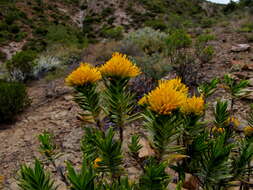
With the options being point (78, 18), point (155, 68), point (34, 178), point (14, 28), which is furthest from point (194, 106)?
point (78, 18)

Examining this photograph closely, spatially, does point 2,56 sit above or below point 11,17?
below

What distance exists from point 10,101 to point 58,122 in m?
1.21

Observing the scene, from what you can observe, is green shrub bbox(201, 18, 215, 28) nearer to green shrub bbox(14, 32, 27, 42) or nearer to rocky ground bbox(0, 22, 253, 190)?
rocky ground bbox(0, 22, 253, 190)

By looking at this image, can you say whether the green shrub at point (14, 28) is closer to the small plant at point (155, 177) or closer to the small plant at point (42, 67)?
the small plant at point (42, 67)

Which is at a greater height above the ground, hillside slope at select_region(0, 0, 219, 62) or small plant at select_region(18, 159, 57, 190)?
hillside slope at select_region(0, 0, 219, 62)

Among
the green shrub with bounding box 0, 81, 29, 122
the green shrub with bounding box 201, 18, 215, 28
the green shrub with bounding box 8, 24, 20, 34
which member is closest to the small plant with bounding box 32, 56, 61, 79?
the green shrub with bounding box 0, 81, 29, 122

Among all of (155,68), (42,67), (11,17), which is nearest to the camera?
(155,68)

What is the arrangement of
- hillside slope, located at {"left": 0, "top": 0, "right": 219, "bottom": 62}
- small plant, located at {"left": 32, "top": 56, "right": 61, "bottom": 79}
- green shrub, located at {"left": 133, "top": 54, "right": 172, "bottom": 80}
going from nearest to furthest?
green shrub, located at {"left": 133, "top": 54, "right": 172, "bottom": 80}, small plant, located at {"left": 32, "top": 56, "right": 61, "bottom": 79}, hillside slope, located at {"left": 0, "top": 0, "right": 219, "bottom": 62}

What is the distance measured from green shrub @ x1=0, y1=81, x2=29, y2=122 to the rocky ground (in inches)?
7.6

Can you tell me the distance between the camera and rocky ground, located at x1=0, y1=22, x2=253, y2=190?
2861 mm

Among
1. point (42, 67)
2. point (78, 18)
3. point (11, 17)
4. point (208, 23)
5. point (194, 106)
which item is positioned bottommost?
point (42, 67)

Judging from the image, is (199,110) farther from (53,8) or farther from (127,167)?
(53,8)

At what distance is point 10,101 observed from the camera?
400cm

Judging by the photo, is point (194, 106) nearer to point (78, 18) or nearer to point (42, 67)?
point (42, 67)
